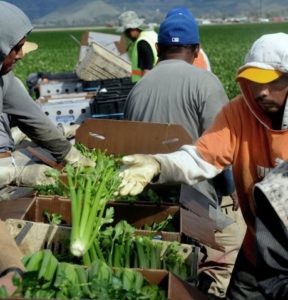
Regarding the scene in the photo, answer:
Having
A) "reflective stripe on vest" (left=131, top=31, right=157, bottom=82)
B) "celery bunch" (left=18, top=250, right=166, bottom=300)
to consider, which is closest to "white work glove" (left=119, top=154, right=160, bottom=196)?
"celery bunch" (left=18, top=250, right=166, bottom=300)

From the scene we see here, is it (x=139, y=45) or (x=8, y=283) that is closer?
(x=8, y=283)

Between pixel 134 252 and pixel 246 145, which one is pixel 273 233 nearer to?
pixel 246 145

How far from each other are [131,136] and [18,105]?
31.5 inches

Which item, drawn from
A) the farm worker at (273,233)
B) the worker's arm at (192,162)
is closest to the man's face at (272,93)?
the worker's arm at (192,162)

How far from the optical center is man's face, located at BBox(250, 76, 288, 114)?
338 centimetres

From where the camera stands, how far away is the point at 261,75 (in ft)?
11.0

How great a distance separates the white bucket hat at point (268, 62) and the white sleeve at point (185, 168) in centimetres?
49

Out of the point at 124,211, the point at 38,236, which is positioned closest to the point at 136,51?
the point at 124,211

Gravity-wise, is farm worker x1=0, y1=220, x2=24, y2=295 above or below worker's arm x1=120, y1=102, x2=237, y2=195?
below

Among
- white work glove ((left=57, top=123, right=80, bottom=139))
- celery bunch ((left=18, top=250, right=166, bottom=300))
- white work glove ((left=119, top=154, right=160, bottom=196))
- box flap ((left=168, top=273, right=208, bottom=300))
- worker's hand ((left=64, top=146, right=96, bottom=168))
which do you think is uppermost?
white work glove ((left=119, top=154, right=160, bottom=196))

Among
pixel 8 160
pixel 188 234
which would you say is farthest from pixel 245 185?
pixel 8 160

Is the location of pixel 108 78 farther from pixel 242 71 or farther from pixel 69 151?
pixel 242 71

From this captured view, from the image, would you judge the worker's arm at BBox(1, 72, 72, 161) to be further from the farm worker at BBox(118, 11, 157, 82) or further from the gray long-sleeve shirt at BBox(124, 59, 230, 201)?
the farm worker at BBox(118, 11, 157, 82)

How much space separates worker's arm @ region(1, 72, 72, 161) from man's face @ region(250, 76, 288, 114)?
6.83ft
